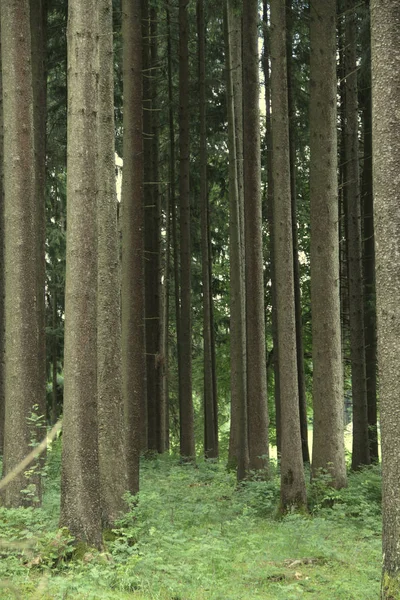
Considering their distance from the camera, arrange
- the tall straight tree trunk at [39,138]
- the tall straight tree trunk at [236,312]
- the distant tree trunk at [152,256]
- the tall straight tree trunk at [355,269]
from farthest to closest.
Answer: the distant tree trunk at [152,256] → the tall straight tree trunk at [355,269] → the tall straight tree trunk at [236,312] → the tall straight tree trunk at [39,138]

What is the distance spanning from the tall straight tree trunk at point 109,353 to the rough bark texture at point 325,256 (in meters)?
4.07

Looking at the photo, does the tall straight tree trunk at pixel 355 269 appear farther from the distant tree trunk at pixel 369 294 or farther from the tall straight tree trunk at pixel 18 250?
the tall straight tree trunk at pixel 18 250

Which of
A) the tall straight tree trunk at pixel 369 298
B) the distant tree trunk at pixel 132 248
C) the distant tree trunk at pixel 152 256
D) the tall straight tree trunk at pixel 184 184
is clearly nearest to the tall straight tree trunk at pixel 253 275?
the distant tree trunk at pixel 132 248

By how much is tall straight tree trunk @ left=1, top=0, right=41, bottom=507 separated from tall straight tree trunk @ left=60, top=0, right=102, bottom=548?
1.93 m

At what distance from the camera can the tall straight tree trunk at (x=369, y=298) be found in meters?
19.2

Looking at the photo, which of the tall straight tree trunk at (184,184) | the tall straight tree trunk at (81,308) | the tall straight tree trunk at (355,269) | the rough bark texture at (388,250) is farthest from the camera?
the tall straight tree trunk at (184,184)

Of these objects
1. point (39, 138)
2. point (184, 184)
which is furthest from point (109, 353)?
point (184, 184)

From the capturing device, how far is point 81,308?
8.90 metres

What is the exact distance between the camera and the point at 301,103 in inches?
780

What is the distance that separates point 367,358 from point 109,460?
1047 centimetres

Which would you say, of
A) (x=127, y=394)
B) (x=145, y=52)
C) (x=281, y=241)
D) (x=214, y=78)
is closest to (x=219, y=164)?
(x=214, y=78)

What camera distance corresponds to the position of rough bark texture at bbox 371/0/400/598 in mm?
6828

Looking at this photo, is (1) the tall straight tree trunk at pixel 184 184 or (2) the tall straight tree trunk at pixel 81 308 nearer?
(2) the tall straight tree trunk at pixel 81 308

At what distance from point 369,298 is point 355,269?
2.82 metres
